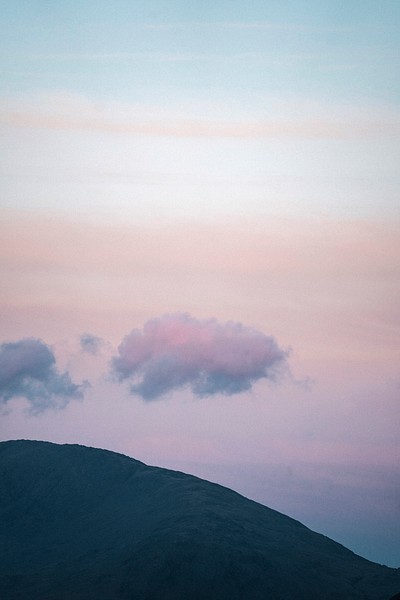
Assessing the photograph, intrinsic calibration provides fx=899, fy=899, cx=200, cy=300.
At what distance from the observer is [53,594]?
522ft

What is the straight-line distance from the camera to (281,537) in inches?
7431

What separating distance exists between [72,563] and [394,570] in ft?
211

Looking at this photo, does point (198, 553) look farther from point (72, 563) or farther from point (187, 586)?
point (72, 563)

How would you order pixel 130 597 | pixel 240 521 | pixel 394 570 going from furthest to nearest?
1. pixel 240 521
2. pixel 394 570
3. pixel 130 597

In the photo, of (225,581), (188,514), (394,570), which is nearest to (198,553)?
(225,581)

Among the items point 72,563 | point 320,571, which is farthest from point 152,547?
→ point 320,571

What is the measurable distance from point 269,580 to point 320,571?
1256cm

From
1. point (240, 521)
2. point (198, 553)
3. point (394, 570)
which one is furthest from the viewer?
point (240, 521)

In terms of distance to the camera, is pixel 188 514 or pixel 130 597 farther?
pixel 188 514

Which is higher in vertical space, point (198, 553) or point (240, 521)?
point (240, 521)

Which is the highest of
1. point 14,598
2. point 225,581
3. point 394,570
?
point 394,570

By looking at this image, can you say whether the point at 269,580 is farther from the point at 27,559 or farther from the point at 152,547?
the point at 27,559

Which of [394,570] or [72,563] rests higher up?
[394,570]

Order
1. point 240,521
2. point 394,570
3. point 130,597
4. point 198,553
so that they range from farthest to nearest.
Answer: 1. point 240,521
2. point 394,570
3. point 198,553
4. point 130,597
